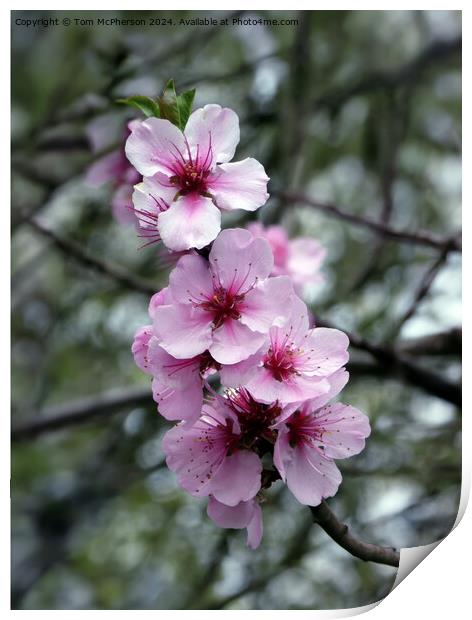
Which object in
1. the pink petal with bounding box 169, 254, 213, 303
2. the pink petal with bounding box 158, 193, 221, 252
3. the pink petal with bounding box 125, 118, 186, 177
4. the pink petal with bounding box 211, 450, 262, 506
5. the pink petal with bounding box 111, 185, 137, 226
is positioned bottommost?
the pink petal with bounding box 211, 450, 262, 506

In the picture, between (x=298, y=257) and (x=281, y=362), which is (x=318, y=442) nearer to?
(x=281, y=362)

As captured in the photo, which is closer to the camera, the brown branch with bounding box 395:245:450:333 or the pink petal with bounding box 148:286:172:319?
the pink petal with bounding box 148:286:172:319

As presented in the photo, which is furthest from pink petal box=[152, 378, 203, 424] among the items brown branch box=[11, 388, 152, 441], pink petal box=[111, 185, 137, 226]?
brown branch box=[11, 388, 152, 441]

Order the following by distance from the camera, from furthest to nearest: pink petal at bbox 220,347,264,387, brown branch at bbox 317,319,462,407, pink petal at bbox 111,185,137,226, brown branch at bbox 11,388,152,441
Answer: brown branch at bbox 11,388,152,441 → brown branch at bbox 317,319,462,407 → pink petal at bbox 111,185,137,226 → pink petal at bbox 220,347,264,387

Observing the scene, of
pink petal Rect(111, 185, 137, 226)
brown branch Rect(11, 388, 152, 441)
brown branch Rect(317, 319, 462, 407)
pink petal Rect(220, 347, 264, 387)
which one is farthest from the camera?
brown branch Rect(11, 388, 152, 441)

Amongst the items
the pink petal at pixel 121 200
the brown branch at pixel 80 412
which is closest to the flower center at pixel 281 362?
the pink petal at pixel 121 200

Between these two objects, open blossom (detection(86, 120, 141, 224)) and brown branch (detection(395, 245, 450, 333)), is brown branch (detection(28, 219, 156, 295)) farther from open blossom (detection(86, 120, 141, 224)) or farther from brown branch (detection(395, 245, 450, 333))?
brown branch (detection(395, 245, 450, 333))

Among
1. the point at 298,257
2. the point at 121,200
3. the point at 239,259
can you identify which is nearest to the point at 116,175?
the point at 121,200
